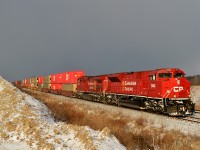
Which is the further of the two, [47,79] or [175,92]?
[47,79]

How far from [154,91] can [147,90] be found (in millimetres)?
1148

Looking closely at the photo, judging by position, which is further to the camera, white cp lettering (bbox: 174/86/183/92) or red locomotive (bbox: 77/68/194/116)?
white cp lettering (bbox: 174/86/183/92)

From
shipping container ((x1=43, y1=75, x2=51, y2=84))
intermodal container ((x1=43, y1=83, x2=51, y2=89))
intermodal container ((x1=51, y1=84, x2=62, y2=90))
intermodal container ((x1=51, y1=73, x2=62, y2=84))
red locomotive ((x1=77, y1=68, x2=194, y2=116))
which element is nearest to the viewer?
red locomotive ((x1=77, y1=68, x2=194, y2=116))

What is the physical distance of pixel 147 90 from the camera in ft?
73.1

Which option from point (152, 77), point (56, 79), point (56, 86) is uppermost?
point (56, 79)

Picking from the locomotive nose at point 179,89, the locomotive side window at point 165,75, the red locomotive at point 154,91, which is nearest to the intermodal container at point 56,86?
the red locomotive at point 154,91

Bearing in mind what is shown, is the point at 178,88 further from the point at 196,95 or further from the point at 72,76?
the point at 72,76

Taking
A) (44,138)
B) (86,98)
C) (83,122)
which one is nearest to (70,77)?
(86,98)

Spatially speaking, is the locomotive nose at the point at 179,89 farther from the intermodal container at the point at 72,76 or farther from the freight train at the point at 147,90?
the intermodal container at the point at 72,76

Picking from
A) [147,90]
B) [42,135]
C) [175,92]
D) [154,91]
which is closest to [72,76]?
[147,90]

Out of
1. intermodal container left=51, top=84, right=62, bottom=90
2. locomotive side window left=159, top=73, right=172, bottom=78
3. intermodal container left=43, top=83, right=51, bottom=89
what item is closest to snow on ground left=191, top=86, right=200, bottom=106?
locomotive side window left=159, top=73, right=172, bottom=78

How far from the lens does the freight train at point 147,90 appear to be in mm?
19969

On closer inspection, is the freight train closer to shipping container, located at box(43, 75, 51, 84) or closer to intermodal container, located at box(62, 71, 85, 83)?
intermodal container, located at box(62, 71, 85, 83)

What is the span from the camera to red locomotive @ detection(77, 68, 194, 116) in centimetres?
1994
